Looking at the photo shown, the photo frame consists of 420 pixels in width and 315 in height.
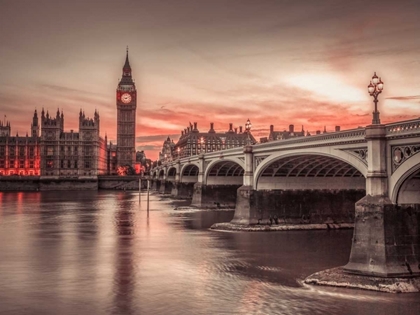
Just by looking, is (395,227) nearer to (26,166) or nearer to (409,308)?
(409,308)

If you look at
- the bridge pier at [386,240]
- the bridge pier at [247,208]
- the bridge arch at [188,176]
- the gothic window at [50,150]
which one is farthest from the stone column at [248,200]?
the gothic window at [50,150]

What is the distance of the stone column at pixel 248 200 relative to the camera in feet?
146

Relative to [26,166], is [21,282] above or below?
below

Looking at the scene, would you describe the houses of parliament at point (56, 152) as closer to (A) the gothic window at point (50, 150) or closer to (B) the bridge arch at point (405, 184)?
(A) the gothic window at point (50, 150)

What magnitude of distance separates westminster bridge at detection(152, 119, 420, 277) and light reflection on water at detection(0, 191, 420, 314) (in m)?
2.74

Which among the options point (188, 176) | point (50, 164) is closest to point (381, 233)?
point (188, 176)

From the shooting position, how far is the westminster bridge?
2334 cm

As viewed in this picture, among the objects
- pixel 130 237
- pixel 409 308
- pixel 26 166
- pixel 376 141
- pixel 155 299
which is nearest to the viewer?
pixel 409 308

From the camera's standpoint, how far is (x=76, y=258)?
30.7m

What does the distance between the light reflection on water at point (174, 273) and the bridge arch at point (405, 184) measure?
5.18 metres

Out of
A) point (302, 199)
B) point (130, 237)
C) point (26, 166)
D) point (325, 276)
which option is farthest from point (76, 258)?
point (26, 166)

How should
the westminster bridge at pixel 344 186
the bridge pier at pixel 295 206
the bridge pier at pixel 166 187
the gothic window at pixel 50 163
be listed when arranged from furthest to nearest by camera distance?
the gothic window at pixel 50 163 < the bridge pier at pixel 166 187 < the bridge pier at pixel 295 206 < the westminster bridge at pixel 344 186

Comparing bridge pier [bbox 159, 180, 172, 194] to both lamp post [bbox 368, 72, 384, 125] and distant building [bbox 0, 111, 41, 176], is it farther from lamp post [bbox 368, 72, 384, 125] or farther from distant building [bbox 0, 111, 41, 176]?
lamp post [bbox 368, 72, 384, 125]

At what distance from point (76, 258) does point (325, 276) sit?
50.9ft
